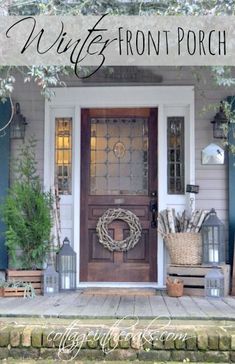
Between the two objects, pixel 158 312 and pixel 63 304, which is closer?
pixel 158 312

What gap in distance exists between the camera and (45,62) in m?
3.43

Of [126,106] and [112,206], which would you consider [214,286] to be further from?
[126,106]

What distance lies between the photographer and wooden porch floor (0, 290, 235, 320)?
3244mm

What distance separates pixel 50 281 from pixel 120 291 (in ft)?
2.16

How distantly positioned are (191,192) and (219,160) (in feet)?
1.33

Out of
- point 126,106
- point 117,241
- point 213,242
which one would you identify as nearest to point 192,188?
point 213,242

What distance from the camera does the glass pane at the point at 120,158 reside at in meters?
4.58

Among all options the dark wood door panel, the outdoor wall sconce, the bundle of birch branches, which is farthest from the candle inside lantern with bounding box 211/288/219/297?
the outdoor wall sconce

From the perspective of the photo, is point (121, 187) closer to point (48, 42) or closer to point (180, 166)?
point (180, 166)

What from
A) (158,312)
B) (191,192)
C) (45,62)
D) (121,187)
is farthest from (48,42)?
(158,312)

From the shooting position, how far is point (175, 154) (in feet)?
14.9

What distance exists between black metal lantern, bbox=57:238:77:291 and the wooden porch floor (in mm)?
137

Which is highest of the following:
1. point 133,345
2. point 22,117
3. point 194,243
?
point 22,117

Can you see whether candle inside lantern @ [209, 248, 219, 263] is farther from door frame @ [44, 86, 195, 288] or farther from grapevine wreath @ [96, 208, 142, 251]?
grapevine wreath @ [96, 208, 142, 251]
